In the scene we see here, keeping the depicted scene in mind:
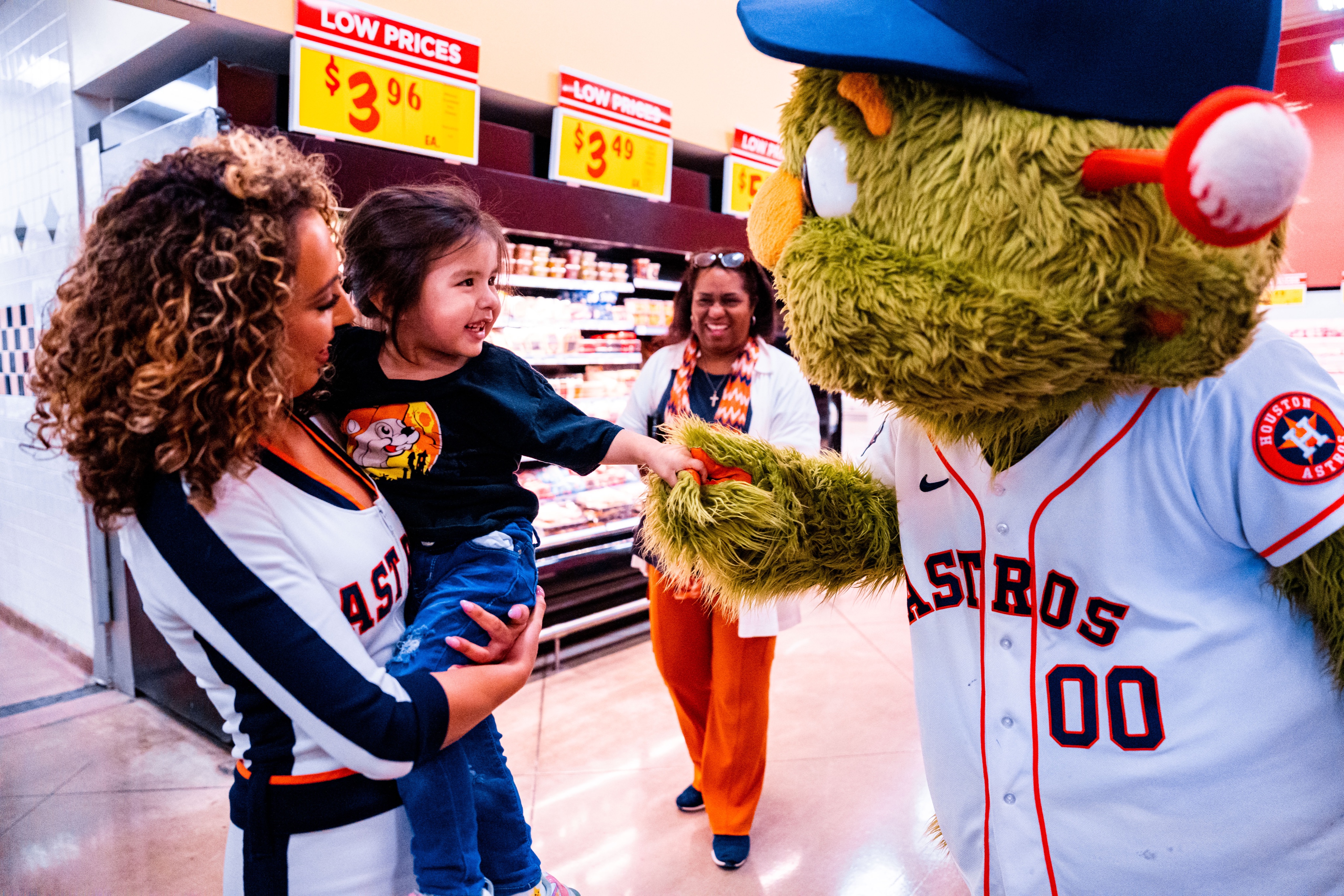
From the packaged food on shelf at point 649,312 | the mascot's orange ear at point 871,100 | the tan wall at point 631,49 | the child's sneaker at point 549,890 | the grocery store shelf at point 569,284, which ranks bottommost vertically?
the child's sneaker at point 549,890

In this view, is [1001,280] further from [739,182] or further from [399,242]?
[739,182]

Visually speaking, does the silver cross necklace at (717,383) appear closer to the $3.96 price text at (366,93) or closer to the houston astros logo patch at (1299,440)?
the $3.96 price text at (366,93)

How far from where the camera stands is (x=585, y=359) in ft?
14.8

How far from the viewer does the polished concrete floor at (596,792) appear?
256 cm

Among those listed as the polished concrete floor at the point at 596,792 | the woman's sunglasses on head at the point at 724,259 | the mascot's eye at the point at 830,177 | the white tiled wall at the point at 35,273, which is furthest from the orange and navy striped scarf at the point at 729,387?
the white tiled wall at the point at 35,273

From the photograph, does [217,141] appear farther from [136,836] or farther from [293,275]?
[136,836]

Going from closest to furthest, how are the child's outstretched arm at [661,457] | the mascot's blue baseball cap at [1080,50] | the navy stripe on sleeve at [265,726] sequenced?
the mascot's blue baseball cap at [1080,50] → the navy stripe on sleeve at [265,726] → the child's outstretched arm at [661,457]

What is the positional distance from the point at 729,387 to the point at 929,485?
175 centimetres

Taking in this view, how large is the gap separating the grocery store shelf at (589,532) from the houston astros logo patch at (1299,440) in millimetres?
3372

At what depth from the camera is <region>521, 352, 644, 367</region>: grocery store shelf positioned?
429 cm

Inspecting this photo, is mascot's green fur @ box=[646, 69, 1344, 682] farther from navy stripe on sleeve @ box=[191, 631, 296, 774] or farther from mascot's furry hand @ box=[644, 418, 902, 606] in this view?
navy stripe on sleeve @ box=[191, 631, 296, 774]

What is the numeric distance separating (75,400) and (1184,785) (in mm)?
1297

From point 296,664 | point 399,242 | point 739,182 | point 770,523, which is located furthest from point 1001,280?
point 739,182

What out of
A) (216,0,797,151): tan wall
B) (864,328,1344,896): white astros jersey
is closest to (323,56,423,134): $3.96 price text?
(216,0,797,151): tan wall
